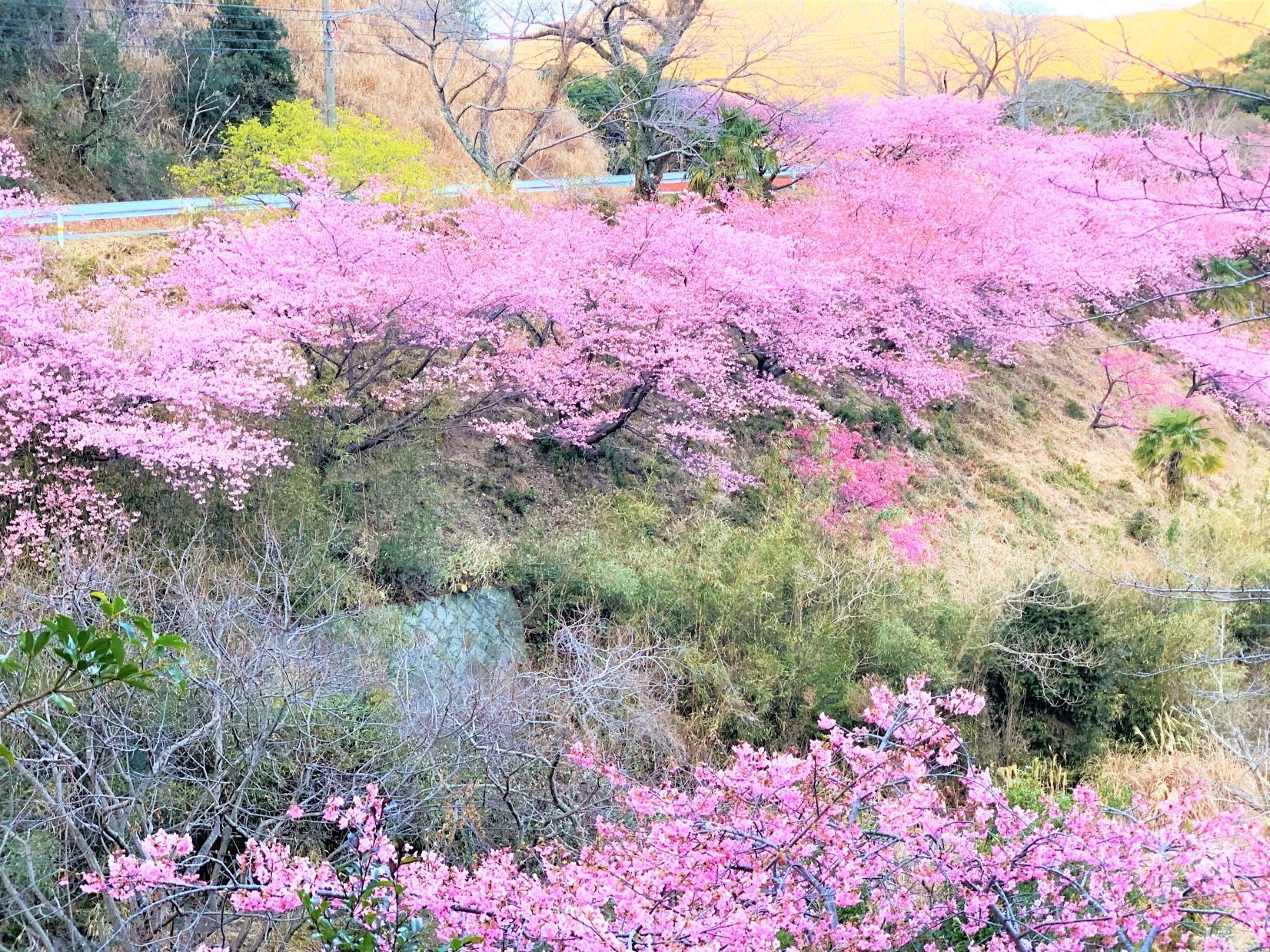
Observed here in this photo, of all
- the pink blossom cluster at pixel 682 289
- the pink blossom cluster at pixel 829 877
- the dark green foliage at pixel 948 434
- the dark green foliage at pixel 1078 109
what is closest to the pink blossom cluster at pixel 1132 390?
the pink blossom cluster at pixel 682 289

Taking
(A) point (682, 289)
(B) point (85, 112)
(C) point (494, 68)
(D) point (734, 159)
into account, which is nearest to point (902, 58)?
(C) point (494, 68)

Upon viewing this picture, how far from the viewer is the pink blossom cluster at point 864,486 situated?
13320mm

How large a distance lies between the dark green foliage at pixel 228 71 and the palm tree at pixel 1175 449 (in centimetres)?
1709

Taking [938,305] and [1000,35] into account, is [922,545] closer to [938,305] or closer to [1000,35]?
[938,305]

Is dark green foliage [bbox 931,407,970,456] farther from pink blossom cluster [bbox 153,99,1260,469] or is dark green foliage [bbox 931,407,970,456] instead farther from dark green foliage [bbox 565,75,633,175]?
dark green foliage [bbox 565,75,633,175]

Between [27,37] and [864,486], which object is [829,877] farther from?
[27,37]

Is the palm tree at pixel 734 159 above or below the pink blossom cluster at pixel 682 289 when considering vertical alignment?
above

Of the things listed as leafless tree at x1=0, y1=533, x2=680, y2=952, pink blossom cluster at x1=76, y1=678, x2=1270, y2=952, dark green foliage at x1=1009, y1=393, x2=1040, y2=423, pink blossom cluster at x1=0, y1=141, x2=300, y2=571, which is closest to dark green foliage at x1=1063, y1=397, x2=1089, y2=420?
dark green foliage at x1=1009, y1=393, x2=1040, y2=423

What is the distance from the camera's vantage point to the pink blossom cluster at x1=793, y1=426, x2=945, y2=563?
43.7ft

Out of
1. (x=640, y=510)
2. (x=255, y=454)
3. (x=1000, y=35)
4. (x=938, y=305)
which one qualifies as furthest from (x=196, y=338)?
(x=1000, y=35)

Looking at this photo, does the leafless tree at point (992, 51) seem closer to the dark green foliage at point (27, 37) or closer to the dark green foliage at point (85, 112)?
the dark green foliage at point (85, 112)

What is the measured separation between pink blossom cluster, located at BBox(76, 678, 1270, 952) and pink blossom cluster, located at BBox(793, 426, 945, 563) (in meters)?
7.35

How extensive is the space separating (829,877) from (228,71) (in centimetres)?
2275

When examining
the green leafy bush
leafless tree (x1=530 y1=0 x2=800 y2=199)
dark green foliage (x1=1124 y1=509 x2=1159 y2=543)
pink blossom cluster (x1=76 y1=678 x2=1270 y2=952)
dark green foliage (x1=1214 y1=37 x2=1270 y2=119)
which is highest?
dark green foliage (x1=1214 y1=37 x2=1270 y2=119)
